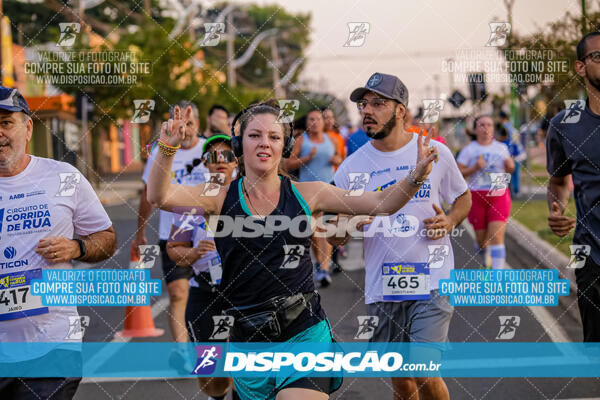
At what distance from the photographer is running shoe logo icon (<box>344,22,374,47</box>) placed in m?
6.08

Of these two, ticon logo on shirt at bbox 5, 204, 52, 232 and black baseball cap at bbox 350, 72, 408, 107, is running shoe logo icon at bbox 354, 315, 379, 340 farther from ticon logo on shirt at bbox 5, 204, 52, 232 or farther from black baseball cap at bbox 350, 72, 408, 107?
ticon logo on shirt at bbox 5, 204, 52, 232

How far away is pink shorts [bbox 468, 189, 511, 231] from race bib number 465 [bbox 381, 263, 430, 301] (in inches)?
188

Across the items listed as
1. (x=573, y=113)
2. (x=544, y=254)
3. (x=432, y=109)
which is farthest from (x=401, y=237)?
(x=544, y=254)

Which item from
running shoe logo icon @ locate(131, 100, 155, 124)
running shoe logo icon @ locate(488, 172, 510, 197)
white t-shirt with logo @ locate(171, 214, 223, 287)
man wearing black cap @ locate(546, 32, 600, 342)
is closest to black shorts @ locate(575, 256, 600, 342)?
man wearing black cap @ locate(546, 32, 600, 342)

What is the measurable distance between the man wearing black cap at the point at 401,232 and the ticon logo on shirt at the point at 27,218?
6.32 feet

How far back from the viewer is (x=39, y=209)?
390 centimetres

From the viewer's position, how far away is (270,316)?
3.77 m

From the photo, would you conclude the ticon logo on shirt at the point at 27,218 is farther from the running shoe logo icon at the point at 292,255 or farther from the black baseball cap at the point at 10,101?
the running shoe logo icon at the point at 292,255

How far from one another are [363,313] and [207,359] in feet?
11.4

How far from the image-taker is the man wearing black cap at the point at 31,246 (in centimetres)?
374

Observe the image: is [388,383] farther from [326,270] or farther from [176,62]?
[176,62]

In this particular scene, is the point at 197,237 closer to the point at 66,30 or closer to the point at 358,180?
the point at 358,180

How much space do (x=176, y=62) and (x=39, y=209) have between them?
2958 cm

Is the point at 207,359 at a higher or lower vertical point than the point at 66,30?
lower
